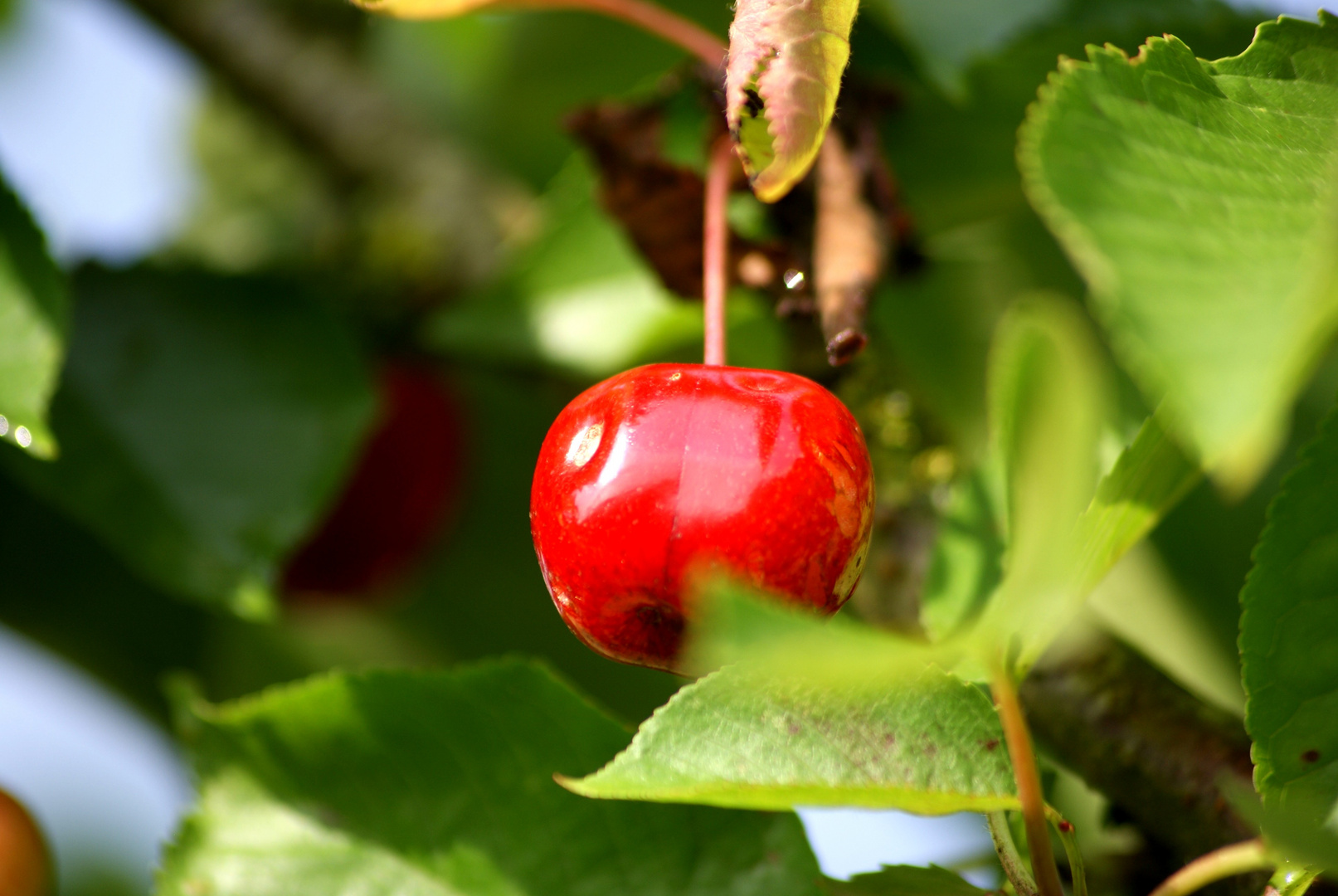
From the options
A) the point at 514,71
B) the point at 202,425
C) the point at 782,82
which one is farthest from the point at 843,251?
the point at 514,71

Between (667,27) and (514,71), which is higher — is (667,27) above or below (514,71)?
below

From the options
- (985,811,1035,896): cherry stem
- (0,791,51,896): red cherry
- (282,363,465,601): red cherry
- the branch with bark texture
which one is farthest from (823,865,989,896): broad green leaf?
the branch with bark texture

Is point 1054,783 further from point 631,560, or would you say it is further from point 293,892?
point 293,892

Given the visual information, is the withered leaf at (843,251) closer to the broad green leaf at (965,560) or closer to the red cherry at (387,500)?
the broad green leaf at (965,560)

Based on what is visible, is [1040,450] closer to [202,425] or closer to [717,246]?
[717,246]

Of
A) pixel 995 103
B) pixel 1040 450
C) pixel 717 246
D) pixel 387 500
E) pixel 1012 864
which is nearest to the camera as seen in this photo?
pixel 1040 450

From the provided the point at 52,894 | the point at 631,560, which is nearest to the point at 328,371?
the point at 52,894

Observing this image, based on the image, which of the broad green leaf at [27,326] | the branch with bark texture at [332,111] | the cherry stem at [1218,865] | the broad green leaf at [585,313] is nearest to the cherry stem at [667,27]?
the broad green leaf at [585,313]
